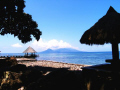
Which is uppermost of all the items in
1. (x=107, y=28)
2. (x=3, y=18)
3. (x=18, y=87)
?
(x=3, y=18)

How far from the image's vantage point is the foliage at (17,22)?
1378cm

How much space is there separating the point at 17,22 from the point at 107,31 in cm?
1369

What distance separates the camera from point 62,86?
579 cm

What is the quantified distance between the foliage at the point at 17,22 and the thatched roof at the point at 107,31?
11.7 metres

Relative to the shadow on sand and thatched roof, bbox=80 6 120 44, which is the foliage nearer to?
the shadow on sand

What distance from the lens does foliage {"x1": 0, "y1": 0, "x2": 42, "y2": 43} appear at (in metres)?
13.8

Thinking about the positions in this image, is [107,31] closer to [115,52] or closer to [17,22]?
[115,52]

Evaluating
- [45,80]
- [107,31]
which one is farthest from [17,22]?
[107,31]

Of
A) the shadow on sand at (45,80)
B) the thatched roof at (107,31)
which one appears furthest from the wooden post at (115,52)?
the shadow on sand at (45,80)

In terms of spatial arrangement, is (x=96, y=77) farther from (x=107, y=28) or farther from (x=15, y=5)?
(x=15, y=5)

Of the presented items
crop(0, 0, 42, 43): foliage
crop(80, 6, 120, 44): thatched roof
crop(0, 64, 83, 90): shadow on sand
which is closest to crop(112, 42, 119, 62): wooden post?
crop(80, 6, 120, 44): thatched roof

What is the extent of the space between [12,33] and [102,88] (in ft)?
51.6

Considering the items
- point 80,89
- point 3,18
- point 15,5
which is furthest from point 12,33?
point 80,89

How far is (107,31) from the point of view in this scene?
500 centimetres
